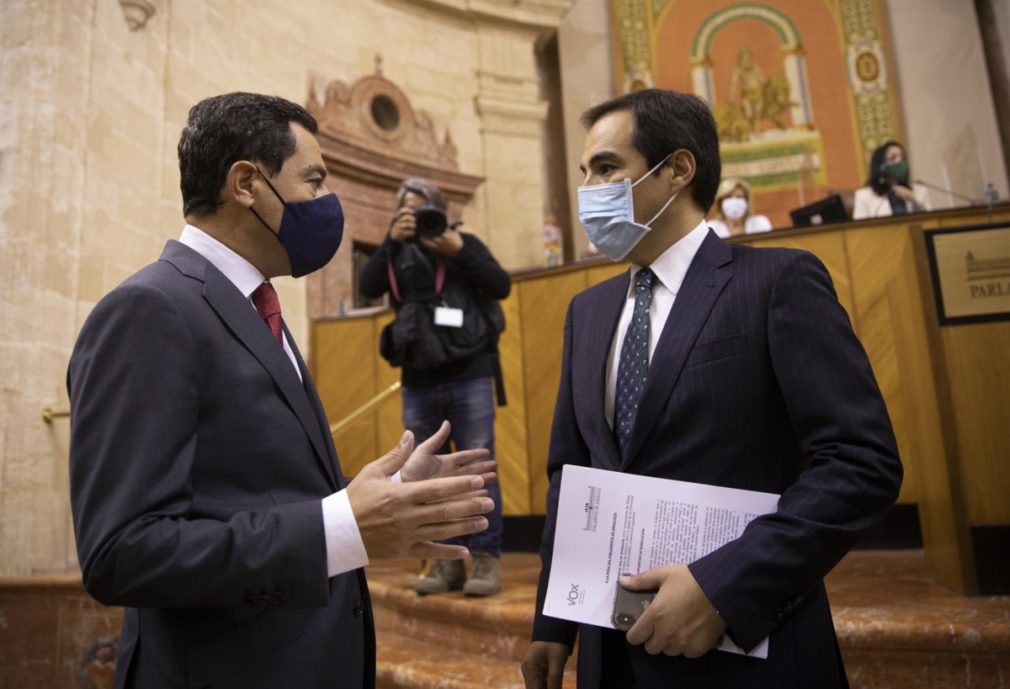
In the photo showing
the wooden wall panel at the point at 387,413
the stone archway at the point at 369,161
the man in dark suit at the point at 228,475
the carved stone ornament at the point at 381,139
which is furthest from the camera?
the carved stone ornament at the point at 381,139

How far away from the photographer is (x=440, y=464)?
1347 millimetres

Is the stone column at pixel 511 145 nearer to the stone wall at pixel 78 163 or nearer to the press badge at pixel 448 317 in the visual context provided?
the stone wall at pixel 78 163

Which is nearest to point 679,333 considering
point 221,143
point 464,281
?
point 221,143

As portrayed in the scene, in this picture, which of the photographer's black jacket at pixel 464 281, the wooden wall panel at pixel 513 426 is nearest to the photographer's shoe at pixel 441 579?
the photographer's black jacket at pixel 464 281

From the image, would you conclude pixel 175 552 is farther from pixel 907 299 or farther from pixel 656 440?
pixel 907 299

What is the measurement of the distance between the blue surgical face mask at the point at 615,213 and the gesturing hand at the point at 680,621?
0.75 meters

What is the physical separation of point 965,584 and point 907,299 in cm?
115

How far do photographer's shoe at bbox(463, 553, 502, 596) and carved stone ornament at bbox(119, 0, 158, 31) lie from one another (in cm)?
472

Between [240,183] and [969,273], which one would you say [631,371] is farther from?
[969,273]

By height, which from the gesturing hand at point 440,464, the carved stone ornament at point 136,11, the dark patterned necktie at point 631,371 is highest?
the carved stone ornament at point 136,11

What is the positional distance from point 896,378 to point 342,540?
407 cm

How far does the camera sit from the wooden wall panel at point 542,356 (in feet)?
16.1

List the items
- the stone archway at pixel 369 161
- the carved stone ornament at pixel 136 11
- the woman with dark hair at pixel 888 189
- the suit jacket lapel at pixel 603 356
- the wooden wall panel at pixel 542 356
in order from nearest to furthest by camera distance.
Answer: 1. the suit jacket lapel at pixel 603 356
2. the wooden wall panel at pixel 542 356
3. the carved stone ornament at pixel 136 11
4. the woman with dark hair at pixel 888 189
5. the stone archway at pixel 369 161

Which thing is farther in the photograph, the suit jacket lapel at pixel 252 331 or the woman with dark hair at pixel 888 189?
the woman with dark hair at pixel 888 189
